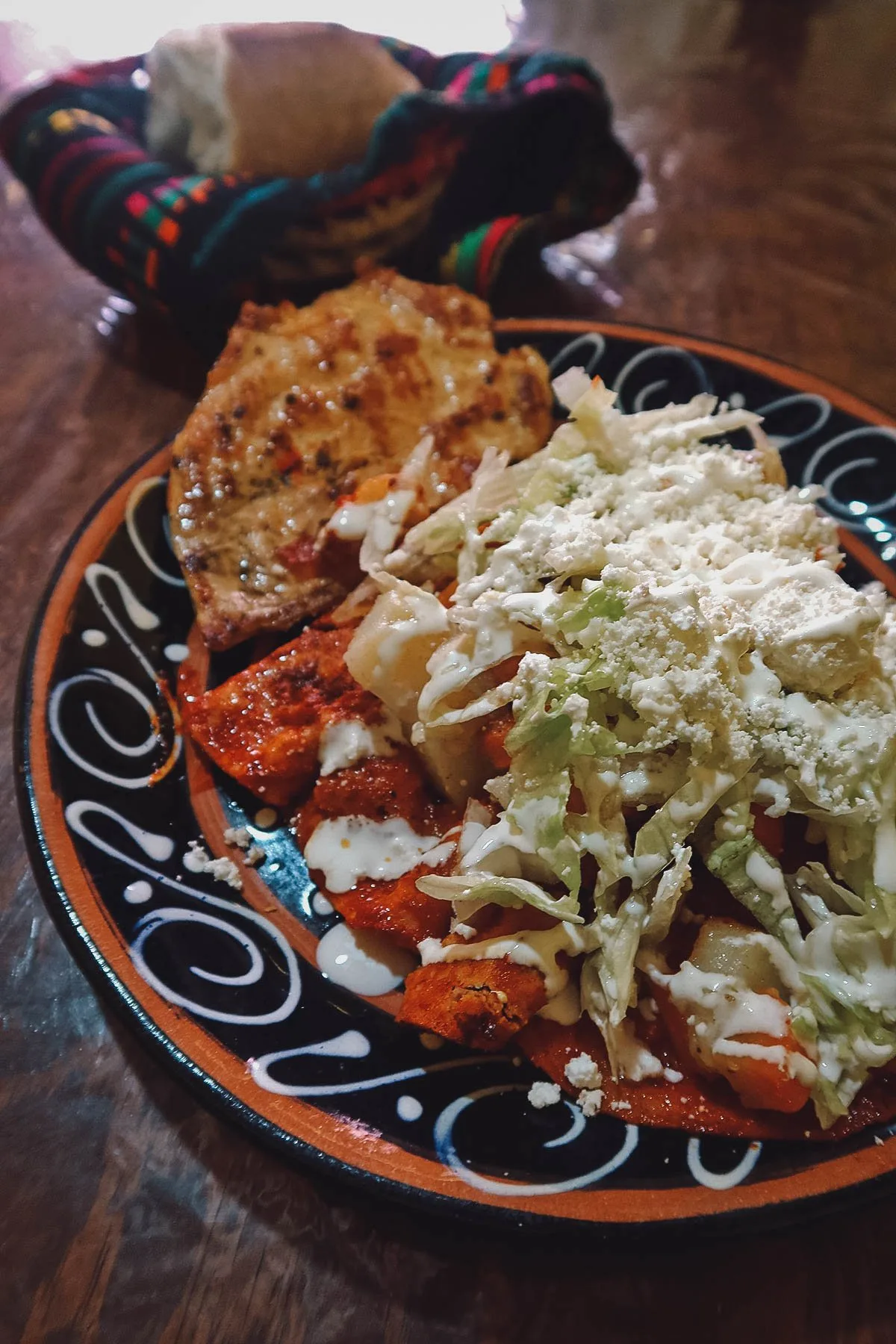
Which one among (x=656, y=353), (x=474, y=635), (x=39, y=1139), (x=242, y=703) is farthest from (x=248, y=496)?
(x=39, y=1139)

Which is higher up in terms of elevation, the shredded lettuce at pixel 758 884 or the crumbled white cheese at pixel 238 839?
the shredded lettuce at pixel 758 884

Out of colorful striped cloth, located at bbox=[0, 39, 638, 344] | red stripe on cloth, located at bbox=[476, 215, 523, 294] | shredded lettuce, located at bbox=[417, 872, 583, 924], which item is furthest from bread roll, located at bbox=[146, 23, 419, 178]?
shredded lettuce, located at bbox=[417, 872, 583, 924]

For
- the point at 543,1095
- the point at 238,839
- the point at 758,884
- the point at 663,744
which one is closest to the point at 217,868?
the point at 238,839

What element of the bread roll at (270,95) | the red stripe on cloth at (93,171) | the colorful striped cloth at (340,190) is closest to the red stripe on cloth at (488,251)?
the colorful striped cloth at (340,190)

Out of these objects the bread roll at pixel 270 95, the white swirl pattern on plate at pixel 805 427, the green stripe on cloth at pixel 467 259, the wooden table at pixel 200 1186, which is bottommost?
the wooden table at pixel 200 1186

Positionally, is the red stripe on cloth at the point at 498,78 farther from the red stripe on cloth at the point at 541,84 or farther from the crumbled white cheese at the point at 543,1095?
the crumbled white cheese at the point at 543,1095

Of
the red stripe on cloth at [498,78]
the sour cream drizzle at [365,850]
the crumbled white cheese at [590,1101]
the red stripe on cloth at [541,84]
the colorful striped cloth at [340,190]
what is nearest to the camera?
the crumbled white cheese at [590,1101]

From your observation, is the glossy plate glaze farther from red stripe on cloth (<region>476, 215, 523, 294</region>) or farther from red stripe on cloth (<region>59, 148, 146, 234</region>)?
red stripe on cloth (<region>476, 215, 523, 294</region>)
